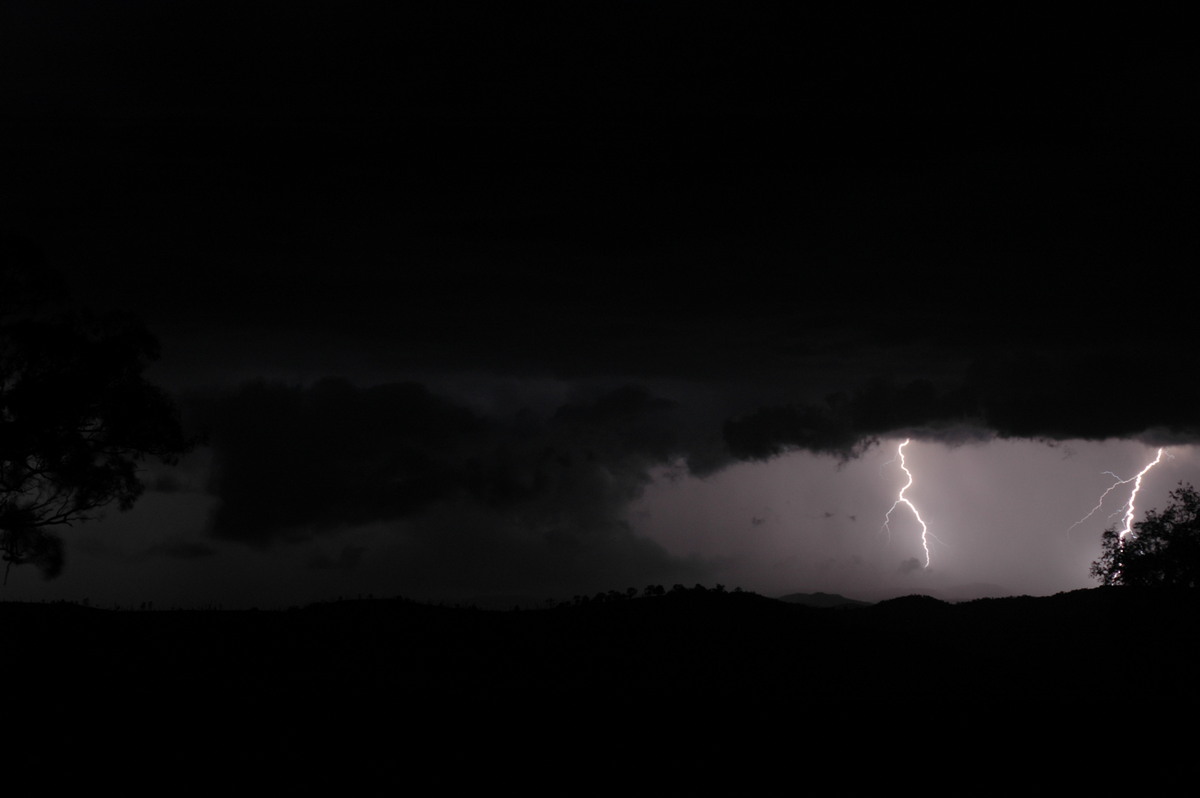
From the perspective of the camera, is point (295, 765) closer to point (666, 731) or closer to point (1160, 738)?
point (666, 731)

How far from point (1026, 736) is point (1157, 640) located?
646 inches

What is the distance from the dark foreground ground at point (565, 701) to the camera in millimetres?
19047

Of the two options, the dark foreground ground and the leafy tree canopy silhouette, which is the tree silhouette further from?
the leafy tree canopy silhouette

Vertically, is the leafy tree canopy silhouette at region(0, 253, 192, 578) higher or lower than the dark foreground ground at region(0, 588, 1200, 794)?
higher

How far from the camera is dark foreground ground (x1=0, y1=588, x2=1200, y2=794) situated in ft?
62.5

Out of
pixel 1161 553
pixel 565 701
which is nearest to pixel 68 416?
pixel 565 701

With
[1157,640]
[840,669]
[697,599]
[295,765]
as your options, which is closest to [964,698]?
[840,669]

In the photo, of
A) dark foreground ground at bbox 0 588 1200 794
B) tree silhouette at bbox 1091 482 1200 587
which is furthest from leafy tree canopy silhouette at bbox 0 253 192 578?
tree silhouette at bbox 1091 482 1200 587

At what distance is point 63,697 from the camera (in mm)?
21422

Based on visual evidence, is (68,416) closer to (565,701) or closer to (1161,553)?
(565,701)

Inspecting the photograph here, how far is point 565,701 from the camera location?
24.0m

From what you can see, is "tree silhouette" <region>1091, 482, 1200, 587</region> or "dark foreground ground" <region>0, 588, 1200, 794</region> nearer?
"dark foreground ground" <region>0, 588, 1200, 794</region>

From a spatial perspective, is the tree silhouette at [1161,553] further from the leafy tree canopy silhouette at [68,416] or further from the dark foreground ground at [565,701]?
the leafy tree canopy silhouette at [68,416]

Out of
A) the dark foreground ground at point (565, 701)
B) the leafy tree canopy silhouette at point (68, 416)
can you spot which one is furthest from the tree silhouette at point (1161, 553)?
the leafy tree canopy silhouette at point (68, 416)
